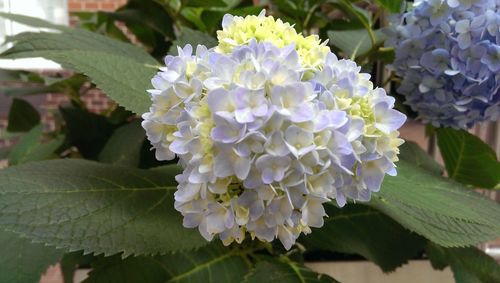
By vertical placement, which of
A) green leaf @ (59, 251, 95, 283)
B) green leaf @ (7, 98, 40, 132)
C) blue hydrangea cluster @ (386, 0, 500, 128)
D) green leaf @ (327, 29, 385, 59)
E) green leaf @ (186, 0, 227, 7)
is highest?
blue hydrangea cluster @ (386, 0, 500, 128)

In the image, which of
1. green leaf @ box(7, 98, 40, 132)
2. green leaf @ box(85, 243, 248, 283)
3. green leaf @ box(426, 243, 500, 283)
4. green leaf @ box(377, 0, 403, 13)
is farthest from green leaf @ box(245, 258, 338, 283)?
green leaf @ box(7, 98, 40, 132)

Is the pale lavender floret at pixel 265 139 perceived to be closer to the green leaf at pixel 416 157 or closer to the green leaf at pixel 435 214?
the green leaf at pixel 435 214

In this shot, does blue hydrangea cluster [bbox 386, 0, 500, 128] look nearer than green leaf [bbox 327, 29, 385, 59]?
Yes

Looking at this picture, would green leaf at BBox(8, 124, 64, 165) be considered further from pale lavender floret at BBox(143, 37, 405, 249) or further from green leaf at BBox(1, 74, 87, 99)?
pale lavender floret at BBox(143, 37, 405, 249)

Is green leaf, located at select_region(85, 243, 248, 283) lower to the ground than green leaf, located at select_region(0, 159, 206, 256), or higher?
lower

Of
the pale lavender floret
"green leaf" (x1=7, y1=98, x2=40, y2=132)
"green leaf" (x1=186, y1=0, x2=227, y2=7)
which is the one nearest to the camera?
the pale lavender floret

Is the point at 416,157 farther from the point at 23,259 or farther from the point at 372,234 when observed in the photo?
the point at 23,259

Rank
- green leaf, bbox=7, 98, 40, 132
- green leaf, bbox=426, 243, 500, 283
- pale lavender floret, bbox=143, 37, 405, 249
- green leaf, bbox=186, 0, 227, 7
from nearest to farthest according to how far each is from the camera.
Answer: pale lavender floret, bbox=143, 37, 405, 249 < green leaf, bbox=426, 243, 500, 283 < green leaf, bbox=186, 0, 227, 7 < green leaf, bbox=7, 98, 40, 132

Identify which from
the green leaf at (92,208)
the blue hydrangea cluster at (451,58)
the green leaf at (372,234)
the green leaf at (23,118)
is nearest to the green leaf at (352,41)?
the blue hydrangea cluster at (451,58)

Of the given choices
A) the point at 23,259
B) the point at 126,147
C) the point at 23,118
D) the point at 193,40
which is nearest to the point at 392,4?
the point at 193,40
